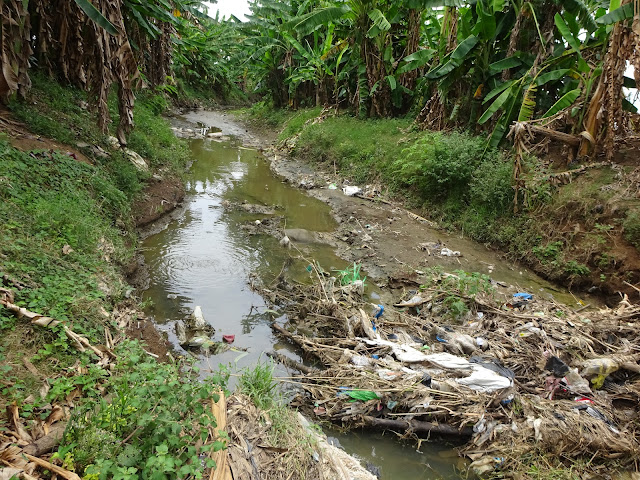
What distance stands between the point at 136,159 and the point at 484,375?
7.37 metres

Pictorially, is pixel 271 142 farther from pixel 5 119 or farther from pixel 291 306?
pixel 291 306

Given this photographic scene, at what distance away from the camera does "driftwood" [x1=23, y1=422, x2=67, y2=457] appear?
198 centimetres

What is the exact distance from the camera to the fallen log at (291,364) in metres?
4.10

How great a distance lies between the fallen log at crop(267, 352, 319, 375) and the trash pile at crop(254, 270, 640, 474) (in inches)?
0.7

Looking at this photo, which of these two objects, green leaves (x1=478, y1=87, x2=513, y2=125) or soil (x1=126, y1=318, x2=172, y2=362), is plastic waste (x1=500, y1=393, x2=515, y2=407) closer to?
soil (x1=126, y1=318, x2=172, y2=362)

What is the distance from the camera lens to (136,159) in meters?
7.85

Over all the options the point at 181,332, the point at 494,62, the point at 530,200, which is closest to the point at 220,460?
the point at 181,332

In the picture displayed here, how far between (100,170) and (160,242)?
1.48m

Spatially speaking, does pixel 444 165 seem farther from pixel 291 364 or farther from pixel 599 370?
pixel 291 364

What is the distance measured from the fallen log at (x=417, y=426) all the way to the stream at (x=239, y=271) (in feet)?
0.38

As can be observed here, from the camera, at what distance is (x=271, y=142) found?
1708 centimetres

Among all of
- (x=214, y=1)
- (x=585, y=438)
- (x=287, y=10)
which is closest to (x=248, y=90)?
(x=214, y=1)

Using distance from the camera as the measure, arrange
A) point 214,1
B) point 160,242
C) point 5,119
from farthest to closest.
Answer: point 214,1 < point 160,242 < point 5,119

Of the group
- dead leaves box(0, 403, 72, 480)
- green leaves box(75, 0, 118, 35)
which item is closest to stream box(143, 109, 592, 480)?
dead leaves box(0, 403, 72, 480)
